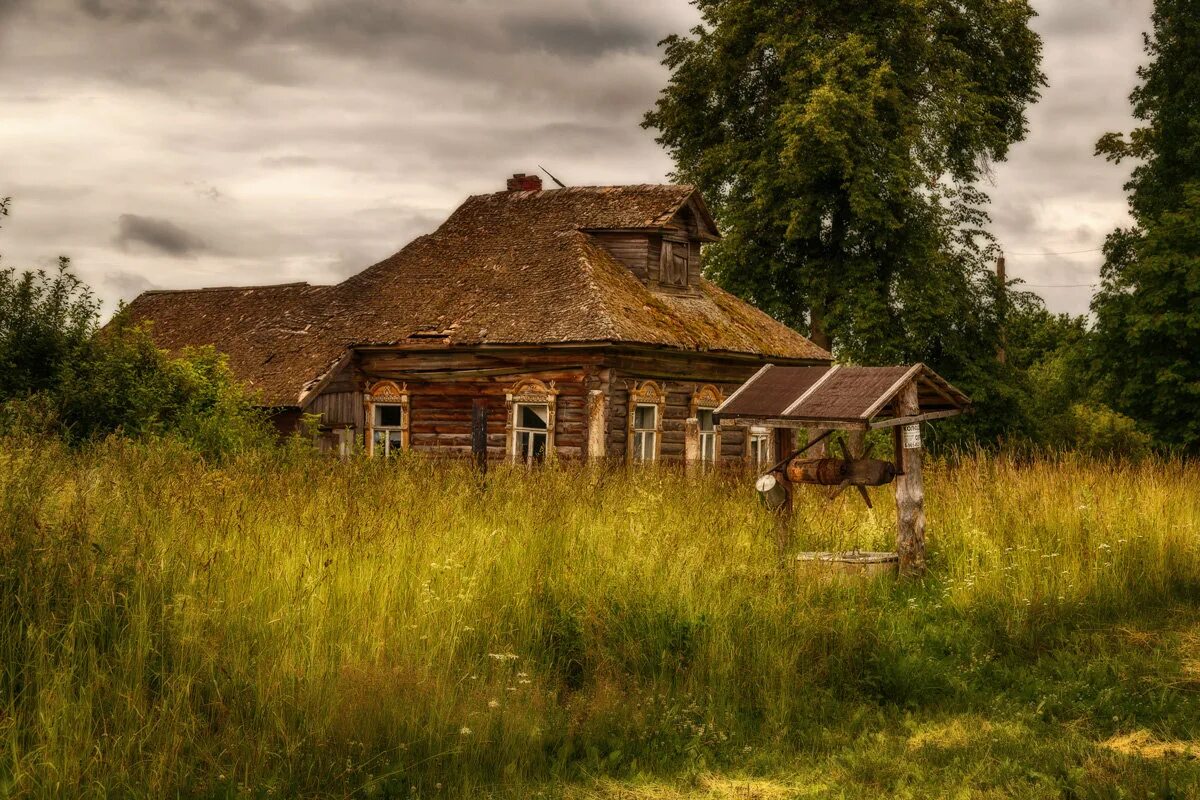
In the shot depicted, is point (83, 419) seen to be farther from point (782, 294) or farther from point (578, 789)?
point (782, 294)

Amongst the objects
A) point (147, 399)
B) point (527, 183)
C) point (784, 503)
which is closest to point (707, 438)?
point (527, 183)

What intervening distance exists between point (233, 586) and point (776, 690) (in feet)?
10.8

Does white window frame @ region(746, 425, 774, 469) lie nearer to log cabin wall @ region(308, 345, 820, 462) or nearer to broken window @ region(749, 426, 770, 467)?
broken window @ region(749, 426, 770, 467)

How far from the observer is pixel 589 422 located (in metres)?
21.9

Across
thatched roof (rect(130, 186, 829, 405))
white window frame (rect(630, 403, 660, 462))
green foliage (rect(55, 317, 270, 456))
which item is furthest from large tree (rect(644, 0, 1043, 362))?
green foliage (rect(55, 317, 270, 456))

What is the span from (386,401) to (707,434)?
6766mm

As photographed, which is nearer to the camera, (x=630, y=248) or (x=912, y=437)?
(x=912, y=437)

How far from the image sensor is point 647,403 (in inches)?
902

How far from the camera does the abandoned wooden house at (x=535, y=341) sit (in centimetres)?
2202

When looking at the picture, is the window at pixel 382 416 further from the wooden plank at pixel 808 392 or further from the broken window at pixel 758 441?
the wooden plank at pixel 808 392

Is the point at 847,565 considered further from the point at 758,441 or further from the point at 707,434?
the point at 758,441

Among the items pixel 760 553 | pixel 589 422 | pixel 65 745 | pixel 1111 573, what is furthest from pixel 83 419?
pixel 1111 573

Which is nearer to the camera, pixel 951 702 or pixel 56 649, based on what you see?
pixel 56 649

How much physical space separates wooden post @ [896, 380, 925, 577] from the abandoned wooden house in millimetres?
10541
